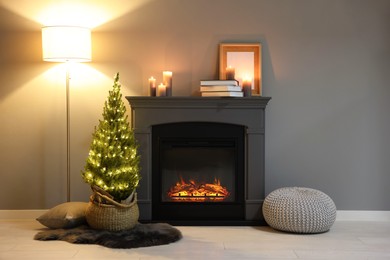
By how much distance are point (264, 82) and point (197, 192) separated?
3.49 feet

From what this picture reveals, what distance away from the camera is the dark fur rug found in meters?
4.02

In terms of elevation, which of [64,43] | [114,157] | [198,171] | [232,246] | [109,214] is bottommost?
[232,246]

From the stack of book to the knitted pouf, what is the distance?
865 mm

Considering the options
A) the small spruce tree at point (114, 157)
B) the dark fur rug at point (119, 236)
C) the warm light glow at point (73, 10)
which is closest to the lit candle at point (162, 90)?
the small spruce tree at point (114, 157)

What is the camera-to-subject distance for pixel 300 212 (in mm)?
4355

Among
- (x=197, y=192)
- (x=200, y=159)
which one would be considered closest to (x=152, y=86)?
(x=200, y=159)

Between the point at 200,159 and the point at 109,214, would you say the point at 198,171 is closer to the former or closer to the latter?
the point at 200,159

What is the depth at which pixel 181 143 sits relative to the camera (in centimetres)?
479

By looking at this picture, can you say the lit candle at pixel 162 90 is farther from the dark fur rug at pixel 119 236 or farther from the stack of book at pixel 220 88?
the dark fur rug at pixel 119 236

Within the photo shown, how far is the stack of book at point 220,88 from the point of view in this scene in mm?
4672

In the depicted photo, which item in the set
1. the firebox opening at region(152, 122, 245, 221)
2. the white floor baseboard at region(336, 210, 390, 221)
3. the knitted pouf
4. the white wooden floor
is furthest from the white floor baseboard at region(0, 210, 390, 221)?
the firebox opening at region(152, 122, 245, 221)

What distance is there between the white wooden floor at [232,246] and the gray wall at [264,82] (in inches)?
20.0

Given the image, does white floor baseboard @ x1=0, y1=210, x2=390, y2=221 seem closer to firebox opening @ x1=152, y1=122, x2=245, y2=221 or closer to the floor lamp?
firebox opening @ x1=152, y1=122, x2=245, y2=221

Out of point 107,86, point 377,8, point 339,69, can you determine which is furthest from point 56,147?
point 377,8
